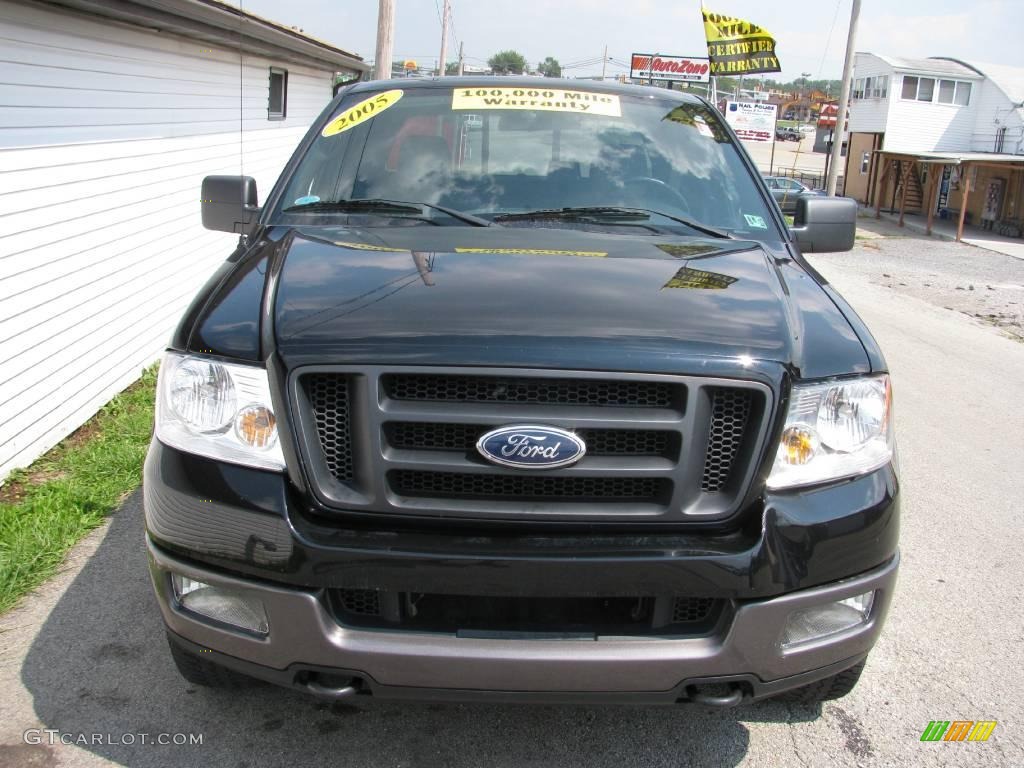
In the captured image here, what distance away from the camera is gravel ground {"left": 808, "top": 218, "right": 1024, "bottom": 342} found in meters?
14.7

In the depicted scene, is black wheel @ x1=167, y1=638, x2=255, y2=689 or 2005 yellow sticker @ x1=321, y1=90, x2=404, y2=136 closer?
black wheel @ x1=167, y1=638, x2=255, y2=689

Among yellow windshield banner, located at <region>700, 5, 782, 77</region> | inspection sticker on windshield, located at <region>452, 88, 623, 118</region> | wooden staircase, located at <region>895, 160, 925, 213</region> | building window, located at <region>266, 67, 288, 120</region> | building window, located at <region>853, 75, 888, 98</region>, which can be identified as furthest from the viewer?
building window, located at <region>853, 75, 888, 98</region>

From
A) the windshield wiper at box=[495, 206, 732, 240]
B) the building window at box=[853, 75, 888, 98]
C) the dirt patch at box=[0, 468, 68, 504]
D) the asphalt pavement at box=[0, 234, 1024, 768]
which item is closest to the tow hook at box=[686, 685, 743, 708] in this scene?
the asphalt pavement at box=[0, 234, 1024, 768]

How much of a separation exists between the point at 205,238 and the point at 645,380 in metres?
7.76

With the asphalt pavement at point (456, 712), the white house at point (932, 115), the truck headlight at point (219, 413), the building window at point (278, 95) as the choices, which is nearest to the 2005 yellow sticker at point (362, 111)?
the truck headlight at point (219, 413)

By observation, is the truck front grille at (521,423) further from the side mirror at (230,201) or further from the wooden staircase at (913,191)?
the wooden staircase at (913,191)

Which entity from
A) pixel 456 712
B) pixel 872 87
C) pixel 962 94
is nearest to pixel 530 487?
pixel 456 712

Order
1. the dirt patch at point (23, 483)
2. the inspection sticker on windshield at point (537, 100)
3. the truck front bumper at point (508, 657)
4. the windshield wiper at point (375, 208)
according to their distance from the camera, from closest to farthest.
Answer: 1. the truck front bumper at point (508, 657)
2. the windshield wiper at point (375, 208)
3. the inspection sticker on windshield at point (537, 100)
4. the dirt patch at point (23, 483)

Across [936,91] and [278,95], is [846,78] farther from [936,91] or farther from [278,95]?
[278,95]

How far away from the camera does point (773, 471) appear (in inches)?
92.6

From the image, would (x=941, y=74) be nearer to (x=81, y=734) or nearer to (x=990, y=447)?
(x=990, y=447)

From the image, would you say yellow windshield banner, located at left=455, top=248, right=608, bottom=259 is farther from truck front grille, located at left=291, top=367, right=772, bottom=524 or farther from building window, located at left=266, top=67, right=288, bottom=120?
building window, located at left=266, top=67, right=288, bottom=120

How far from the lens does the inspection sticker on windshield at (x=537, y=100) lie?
13.1ft

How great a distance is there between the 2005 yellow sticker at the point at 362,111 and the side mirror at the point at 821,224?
1793 millimetres
